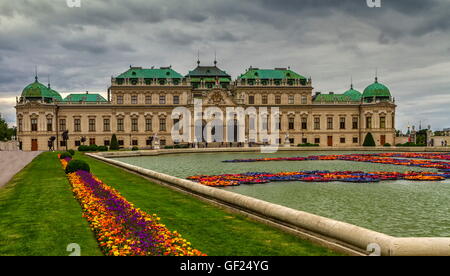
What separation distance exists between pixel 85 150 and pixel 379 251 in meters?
62.5

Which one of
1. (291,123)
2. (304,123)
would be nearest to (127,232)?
(291,123)

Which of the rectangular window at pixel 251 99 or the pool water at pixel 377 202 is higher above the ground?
the rectangular window at pixel 251 99

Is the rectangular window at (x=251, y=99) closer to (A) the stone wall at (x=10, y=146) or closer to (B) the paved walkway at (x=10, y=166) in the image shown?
(A) the stone wall at (x=10, y=146)

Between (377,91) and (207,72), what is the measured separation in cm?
3878

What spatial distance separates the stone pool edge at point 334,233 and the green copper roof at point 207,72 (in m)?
79.0

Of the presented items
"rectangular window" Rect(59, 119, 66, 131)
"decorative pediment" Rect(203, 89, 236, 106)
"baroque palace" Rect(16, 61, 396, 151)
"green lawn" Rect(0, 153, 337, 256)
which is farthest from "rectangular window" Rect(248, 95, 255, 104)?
"green lawn" Rect(0, 153, 337, 256)

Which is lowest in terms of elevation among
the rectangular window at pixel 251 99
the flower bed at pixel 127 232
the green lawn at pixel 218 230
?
the green lawn at pixel 218 230

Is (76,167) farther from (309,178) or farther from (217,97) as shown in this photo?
(217,97)

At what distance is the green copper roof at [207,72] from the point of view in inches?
3607

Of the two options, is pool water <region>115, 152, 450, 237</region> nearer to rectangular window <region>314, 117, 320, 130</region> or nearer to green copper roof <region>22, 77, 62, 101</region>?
rectangular window <region>314, 117, 320, 130</region>

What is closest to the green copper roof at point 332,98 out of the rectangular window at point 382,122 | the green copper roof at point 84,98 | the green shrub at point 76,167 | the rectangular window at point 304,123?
the rectangular window at point 304,123

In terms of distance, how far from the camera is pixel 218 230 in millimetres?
10422
